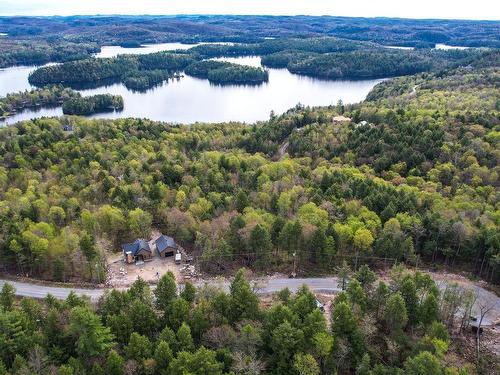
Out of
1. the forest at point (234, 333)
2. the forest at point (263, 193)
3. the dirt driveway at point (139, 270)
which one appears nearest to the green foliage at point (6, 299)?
the forest at point (234, 333)

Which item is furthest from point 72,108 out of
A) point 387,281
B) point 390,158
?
point 387,281

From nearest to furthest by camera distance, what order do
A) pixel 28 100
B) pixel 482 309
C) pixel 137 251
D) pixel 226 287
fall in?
1. pixel 482 309
2. pixel 226 287
3. pixel 137 251
4. pixel 28 100

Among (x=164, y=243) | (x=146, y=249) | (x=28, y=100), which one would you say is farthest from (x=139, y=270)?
(x=28, y=100)

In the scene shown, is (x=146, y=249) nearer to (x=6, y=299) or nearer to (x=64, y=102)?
(x=6, y=299)

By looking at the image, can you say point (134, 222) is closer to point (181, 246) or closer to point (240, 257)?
point (181, 246)

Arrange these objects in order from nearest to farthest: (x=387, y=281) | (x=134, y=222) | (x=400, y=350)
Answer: (x=400, y=350)
(x=387, y=281)
(x=134, y=222)

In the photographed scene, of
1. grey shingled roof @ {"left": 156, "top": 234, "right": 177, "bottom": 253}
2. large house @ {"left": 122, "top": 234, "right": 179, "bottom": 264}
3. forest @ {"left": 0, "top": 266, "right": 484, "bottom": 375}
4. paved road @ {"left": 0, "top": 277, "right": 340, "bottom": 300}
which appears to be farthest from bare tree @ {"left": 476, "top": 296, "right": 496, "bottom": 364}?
grey shingled roof @ {"left": 156, "top": 234, "right": 177, "bottom": 253}
